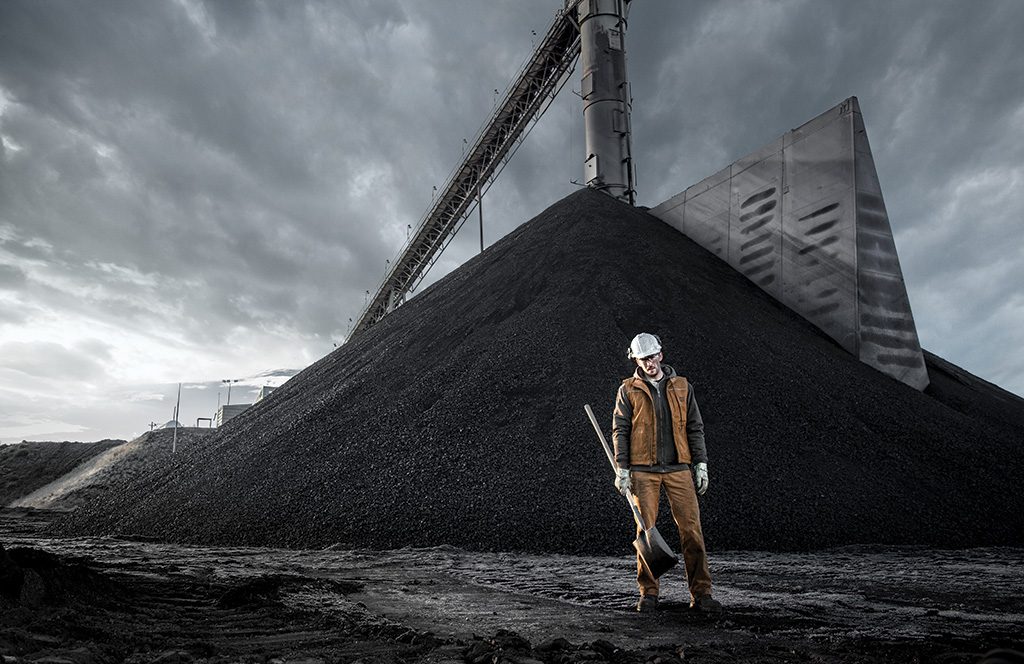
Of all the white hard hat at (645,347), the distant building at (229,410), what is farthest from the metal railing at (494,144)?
the white hard hat at (645,347)

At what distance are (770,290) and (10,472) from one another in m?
26.5

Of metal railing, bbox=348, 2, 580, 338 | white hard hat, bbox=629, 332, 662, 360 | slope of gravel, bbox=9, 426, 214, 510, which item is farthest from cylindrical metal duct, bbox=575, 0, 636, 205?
white hard hat, bbox=629, 332, 662, 360

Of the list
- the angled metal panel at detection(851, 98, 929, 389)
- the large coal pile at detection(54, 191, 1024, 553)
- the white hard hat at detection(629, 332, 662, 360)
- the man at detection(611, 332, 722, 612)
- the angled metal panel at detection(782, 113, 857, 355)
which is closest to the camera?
the man at detection(611, 332, 722, 612)

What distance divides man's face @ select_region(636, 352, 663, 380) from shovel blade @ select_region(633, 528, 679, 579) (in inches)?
40.1

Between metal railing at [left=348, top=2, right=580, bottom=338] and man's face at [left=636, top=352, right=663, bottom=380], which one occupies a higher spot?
metal railing at [left=348, top=2, right=580, bottom=338]

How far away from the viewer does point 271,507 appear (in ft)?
26.6

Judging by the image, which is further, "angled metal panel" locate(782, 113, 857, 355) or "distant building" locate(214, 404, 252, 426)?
"distant building" locate(214, 404, 252, 426)

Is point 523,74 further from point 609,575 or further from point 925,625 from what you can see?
point 925,625

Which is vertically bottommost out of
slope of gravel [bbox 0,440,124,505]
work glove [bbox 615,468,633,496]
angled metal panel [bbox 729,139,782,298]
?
work glove [bbox 615,468,633,496]

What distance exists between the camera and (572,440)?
7.83 meters

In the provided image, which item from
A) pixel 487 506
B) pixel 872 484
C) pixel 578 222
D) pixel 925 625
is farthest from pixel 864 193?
pixel 925 625

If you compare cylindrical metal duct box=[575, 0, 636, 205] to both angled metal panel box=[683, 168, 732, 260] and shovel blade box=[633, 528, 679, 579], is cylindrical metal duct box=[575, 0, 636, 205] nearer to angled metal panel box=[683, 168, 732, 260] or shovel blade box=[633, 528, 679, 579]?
angled metal panel box=[683, 168, 732, 260]

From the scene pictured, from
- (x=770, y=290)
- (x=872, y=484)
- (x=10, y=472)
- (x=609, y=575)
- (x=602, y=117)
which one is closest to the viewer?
(x=609, y=575)

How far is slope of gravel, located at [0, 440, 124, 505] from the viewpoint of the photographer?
22109 millimetres
